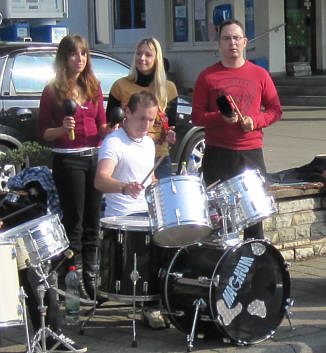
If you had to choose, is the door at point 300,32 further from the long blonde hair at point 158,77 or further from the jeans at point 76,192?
the jeans at point 76,192

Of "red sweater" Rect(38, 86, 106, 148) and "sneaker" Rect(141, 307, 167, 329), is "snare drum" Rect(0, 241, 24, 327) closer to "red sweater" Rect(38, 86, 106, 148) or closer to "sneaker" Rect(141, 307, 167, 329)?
"sneaker" Rect(141, 307, 167, 329)

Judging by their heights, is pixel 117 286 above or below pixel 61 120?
below

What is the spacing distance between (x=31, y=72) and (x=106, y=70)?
0.90 meters

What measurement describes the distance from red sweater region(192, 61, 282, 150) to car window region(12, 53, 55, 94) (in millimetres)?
3619

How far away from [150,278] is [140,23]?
19.0 m

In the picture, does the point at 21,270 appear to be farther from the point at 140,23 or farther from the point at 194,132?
the point at 140,23

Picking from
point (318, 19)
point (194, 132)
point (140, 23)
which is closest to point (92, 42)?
point (140, 23)

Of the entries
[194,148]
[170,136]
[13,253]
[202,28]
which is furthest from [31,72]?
[202,28]

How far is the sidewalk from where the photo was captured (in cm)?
547

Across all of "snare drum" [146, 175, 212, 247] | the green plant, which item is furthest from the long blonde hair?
the green plant

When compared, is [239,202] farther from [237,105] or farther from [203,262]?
[237,105]

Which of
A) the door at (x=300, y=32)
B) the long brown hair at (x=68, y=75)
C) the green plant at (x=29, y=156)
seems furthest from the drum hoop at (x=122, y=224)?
the door at (x=300, y=32)

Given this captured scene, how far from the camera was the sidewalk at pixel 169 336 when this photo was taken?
547 centimetres

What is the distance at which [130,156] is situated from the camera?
566cm
